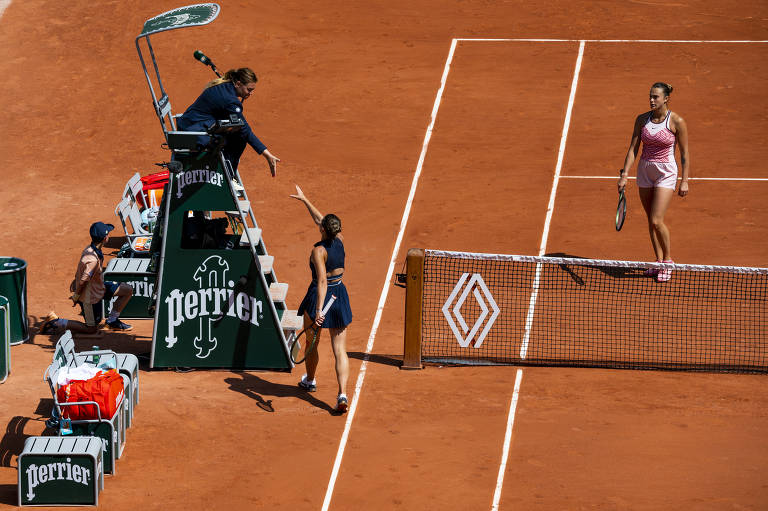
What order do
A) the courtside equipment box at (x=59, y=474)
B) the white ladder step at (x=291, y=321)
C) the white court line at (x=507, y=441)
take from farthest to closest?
1. the white ladder step at (x=291, y=321)
2. the white court line at (x=507, y=441)
3. the courtside equipment box at (x=59, y=474)

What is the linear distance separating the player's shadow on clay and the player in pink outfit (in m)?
4.90

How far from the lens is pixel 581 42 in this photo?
22.9 m

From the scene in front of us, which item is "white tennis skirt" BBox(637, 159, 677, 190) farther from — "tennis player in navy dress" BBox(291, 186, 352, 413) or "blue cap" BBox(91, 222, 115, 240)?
"blue cap" BBox(91, 222, 115, 240)

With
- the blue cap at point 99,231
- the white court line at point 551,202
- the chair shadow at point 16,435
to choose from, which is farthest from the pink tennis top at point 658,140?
the chair shadow at point 16,435

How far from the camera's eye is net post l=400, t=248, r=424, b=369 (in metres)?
12.8

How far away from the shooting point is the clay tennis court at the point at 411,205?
11070mm

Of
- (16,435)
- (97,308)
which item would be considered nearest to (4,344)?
(16,435)

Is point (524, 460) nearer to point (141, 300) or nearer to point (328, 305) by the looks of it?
point (328, 305)

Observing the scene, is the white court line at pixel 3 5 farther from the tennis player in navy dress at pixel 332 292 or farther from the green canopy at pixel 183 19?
the tennis player in navy dress at pixel 332 292

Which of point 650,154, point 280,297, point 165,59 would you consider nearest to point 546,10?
point 165,59

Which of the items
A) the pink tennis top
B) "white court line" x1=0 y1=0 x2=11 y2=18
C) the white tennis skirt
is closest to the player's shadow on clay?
the white tennis skirt

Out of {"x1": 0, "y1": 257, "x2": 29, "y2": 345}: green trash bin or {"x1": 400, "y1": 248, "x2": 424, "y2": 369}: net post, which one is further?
{"x1": 0, "y1": 257, "x2": 29, "y2": 345}: green trash bin

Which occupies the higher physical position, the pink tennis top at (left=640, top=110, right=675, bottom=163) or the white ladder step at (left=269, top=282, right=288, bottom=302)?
the pink tennis top at (left=640, top=110, right=675, bottom=163)

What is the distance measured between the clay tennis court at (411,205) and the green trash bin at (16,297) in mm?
204
